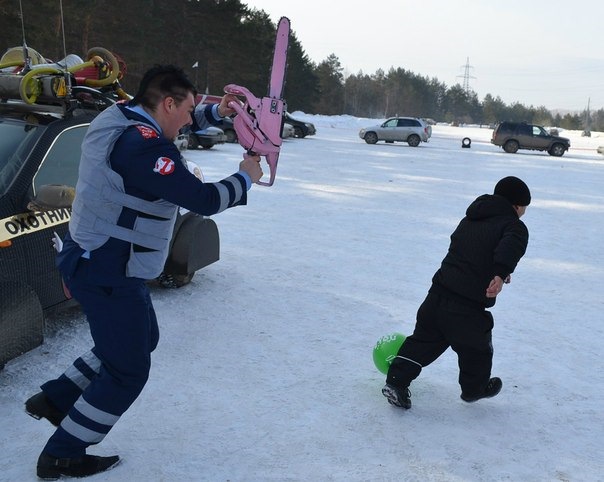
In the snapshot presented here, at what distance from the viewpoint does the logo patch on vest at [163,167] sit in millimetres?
2393

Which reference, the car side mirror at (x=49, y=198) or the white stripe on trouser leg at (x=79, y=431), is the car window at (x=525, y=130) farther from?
the white stripe on trouser leg at (x=79, y=431)

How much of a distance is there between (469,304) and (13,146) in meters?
3.07

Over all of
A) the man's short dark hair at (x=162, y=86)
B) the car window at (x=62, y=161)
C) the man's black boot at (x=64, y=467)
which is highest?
the man's short dark hair at (x=162, y=86)

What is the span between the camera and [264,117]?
10.7 feet

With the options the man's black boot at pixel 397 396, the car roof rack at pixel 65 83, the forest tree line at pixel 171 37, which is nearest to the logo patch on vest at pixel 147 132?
the car roof rack at pixel 65 83

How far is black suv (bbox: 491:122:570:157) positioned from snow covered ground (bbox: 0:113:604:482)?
23871 mm

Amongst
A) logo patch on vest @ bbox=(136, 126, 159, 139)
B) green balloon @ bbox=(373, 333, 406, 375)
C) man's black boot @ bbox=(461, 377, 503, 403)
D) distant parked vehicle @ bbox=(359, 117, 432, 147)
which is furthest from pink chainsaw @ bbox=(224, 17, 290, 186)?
distant parked vehicle @ bbox=(359, 117, 432, 147)

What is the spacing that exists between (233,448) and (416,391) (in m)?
1.38

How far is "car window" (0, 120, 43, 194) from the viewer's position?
12.1 ft

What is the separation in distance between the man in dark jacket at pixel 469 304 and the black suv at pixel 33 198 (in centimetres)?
220

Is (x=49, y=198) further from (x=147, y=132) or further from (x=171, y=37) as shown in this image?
(x=171, y=37)

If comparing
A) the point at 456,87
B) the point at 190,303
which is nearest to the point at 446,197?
the point at 190,303

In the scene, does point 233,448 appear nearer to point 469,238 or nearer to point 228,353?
point 228,353

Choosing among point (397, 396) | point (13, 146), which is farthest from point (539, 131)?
point (13, 146)
